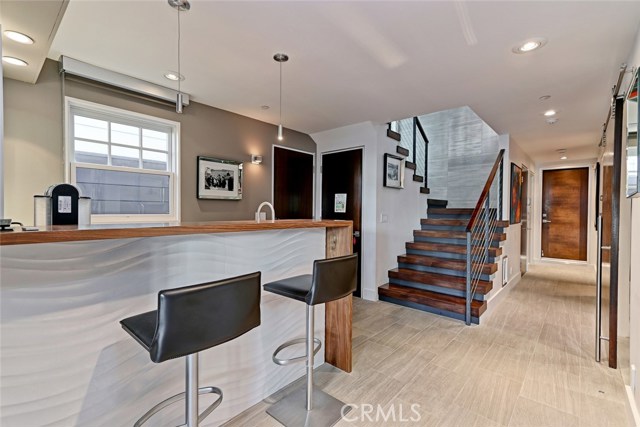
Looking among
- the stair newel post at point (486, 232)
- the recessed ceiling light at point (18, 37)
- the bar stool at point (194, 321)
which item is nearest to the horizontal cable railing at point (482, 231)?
the stair newel post at point (486, 232)

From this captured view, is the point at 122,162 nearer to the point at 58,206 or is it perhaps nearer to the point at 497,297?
the point at 58,206

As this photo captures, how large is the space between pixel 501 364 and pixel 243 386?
2057mm

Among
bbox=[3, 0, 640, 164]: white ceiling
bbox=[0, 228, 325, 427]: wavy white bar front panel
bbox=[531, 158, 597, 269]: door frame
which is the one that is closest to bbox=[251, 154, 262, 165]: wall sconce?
bbox=[3, 0, 640, 164]: white ceiling

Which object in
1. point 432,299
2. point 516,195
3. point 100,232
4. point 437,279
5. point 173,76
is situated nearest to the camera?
point 100,232

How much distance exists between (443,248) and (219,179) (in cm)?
318

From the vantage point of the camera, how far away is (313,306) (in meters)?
1.82

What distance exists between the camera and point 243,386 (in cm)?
181

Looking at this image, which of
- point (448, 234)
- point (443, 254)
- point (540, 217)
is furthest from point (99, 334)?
point (540, 217)

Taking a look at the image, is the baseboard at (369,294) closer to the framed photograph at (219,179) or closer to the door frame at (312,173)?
the door frame at (312,173)

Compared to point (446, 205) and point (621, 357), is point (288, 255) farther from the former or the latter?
point (446, 205)

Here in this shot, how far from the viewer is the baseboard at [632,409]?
158 centimetres

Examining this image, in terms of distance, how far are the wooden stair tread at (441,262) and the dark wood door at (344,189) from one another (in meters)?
0.76

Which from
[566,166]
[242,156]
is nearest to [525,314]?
[242,156]

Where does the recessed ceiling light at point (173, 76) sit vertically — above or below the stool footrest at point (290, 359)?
above
